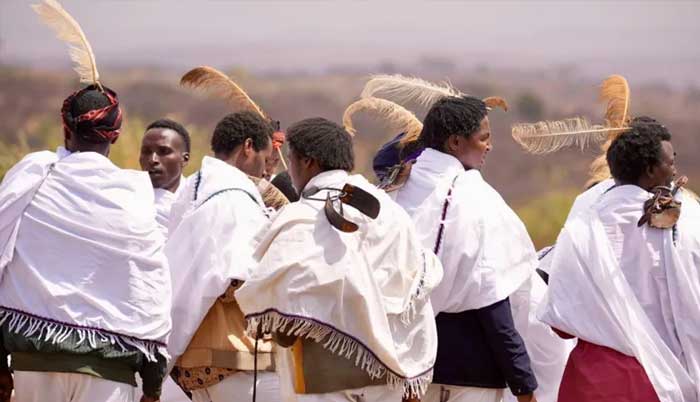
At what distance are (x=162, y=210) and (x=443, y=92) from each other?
6.79 feet

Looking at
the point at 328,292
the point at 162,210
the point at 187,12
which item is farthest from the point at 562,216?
the point at 328,292

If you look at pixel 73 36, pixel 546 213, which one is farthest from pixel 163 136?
pixel 546 213

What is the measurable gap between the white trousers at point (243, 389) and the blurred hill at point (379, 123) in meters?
7.98

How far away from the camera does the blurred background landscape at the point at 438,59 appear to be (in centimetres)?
1638

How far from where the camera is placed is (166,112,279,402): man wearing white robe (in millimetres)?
6371

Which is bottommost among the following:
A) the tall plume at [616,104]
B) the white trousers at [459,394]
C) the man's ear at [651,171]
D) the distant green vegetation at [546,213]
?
the distant green vegetation at [546,213]

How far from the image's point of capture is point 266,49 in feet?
57.5

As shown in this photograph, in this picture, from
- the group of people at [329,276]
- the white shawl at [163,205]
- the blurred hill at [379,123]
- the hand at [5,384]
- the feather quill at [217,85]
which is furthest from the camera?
the blurred hill at [379,123]

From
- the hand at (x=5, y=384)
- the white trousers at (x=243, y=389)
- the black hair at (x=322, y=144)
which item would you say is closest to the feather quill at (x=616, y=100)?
the black hair at (x=322, y=144)

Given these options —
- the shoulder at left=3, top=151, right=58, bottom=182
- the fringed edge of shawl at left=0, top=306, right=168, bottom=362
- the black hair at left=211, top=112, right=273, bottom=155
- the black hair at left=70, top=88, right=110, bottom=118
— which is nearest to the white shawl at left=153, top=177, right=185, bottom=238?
the black hair at left=211, top=112, right=273, bottom=155

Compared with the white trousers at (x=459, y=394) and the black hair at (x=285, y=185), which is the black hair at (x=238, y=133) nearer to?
the black hair at (x=285, y=185)

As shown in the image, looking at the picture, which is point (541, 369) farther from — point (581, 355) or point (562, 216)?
point (562, 216)

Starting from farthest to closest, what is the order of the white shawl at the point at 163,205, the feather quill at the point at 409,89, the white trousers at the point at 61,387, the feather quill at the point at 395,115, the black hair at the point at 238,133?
the white shawl at the point at 163,205, the feather quill at the point at 395,115, the black hair at the point at 238,133, the feather quill at the point at 409,89, the white trousers at the point at 61,387

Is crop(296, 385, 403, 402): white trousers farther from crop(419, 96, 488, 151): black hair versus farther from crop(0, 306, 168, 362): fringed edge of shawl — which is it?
crop(419, 96, 488, 151): black hair
